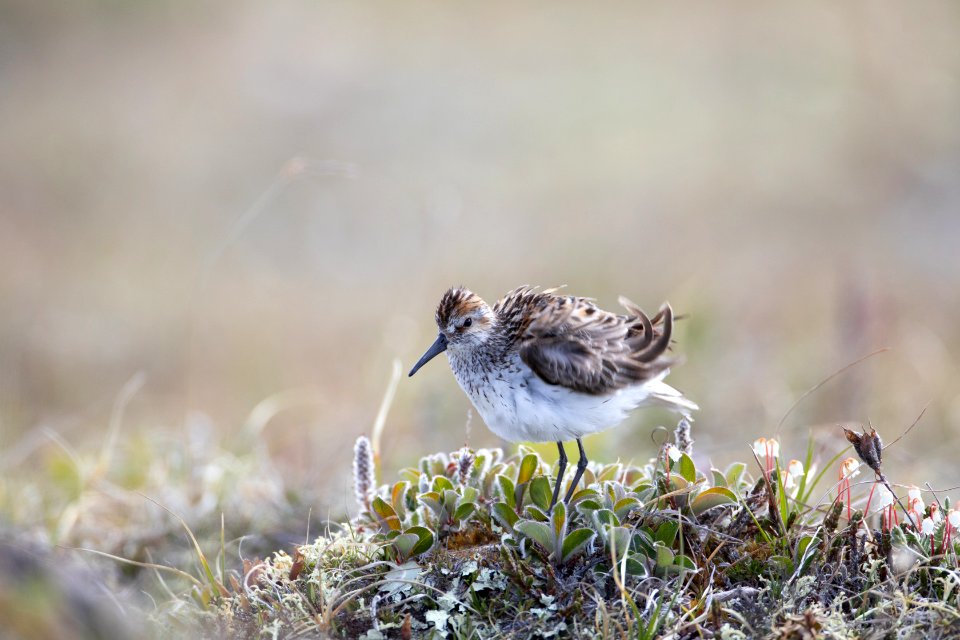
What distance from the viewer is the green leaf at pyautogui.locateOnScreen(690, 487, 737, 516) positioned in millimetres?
3684

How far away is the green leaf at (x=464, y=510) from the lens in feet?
12.4

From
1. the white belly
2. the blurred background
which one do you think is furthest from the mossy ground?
the blurred background

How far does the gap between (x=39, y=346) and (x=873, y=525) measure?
28.7ft

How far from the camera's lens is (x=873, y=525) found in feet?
13.2

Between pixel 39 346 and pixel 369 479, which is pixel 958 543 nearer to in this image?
pixel 369 479

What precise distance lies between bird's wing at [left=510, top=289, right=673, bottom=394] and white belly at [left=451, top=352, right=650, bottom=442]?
0.05 metres

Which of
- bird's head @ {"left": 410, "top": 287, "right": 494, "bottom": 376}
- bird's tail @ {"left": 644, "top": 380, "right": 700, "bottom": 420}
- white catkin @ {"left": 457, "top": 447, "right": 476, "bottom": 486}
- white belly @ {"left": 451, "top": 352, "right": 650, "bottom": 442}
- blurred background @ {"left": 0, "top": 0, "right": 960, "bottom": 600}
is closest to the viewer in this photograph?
white belly @ {"left": 451, "top": 352, "right": 650, "bottom": 442}

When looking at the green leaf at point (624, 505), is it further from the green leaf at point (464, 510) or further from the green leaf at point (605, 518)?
the green leaf at point (464, 510)

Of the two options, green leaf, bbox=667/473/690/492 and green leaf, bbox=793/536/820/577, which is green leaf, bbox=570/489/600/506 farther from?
green leaf, bbox=793/536/820/577

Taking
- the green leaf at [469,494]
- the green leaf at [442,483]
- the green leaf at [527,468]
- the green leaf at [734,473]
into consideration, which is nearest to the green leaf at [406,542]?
the green leaf at [469,494]

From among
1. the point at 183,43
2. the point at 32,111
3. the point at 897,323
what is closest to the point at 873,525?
the point at 897,323

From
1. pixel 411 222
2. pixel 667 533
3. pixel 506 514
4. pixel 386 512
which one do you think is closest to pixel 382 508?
pixel 386 512

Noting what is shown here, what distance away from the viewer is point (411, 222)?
12.4 metres

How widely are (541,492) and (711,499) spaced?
0.70m
